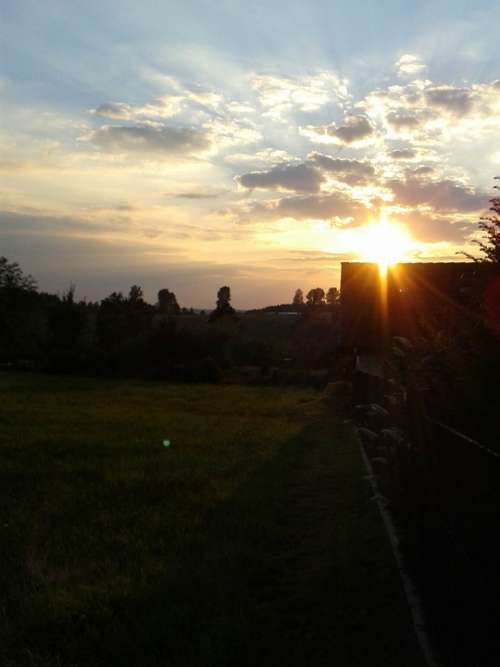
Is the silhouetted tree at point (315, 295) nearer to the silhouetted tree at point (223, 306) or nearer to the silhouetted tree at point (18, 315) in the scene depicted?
the silhouetted tree at point (223, 306)

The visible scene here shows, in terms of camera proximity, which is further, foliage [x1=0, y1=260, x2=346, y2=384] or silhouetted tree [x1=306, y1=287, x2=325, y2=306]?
silhouetted tree [x1=306, y1=287, x2=325, y2=306]

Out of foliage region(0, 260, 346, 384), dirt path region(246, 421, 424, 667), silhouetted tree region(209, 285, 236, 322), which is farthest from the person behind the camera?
silhouetted tree region(209, 285, 236, 322)

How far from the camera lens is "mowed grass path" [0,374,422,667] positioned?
15.7ft

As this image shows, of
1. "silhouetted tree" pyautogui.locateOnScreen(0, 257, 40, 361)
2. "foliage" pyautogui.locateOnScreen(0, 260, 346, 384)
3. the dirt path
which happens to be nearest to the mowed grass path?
the dirt path

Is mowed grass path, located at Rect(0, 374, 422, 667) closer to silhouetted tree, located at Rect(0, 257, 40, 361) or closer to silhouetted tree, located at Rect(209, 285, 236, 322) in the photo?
silhouetted tree, located at Rect(0, 257, 40, 361)

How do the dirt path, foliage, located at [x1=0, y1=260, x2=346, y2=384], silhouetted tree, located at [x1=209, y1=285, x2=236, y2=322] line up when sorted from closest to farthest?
the dirt path
foliage, located at [x1=0, y1=260, x2=346, y2=384]
silhouetted tree, located at [x1=209, y1=285, x2=236, y2=322]

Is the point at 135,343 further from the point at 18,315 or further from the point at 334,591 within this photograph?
the point at 334,591

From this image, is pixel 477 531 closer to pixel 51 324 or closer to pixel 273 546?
pixel 273 546

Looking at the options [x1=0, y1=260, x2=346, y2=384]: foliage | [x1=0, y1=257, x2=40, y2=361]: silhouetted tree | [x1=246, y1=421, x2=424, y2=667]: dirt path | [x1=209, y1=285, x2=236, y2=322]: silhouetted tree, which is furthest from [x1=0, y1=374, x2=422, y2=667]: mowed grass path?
[x1=209, y1=285, x2=236, y2=322]: silhouetted tree

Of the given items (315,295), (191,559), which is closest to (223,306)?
(315,295)

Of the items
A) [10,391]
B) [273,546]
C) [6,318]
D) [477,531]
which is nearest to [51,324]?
[6,318]

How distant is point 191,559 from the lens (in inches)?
260

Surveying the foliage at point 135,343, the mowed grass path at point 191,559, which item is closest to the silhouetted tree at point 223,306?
the foliage at point 135,343

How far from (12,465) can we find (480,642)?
8.92 meters
